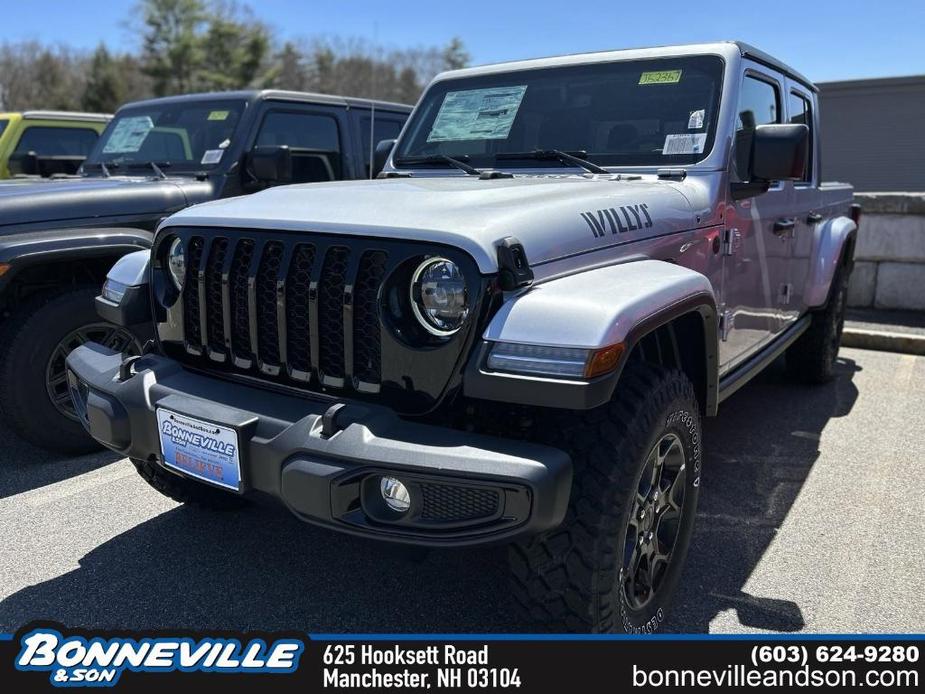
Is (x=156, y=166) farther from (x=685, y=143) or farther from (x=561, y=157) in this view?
(x=685, y=143)

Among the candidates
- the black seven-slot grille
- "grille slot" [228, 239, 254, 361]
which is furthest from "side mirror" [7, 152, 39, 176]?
"grille slot" [228, 239, 254, 361]

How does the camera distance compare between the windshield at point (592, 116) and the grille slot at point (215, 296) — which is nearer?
the grille slot at point (215, 296)

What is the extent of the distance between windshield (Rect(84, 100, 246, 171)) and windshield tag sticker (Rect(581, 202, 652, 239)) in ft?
10.2

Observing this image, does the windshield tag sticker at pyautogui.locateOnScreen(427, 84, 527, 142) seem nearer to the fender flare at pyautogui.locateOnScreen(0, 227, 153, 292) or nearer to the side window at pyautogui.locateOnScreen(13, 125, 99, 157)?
the fender flare at pyautogui.locateOnScreen(0, 227, 153, 292)

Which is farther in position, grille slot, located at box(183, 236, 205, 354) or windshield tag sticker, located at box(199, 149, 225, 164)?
windshield tag sticker, located at box(199, 149, 225, 164)

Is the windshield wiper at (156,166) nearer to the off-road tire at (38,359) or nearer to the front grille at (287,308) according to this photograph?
the off-road tire at (38,359)

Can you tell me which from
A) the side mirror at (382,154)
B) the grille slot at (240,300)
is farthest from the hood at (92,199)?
the grille slot at (240,300)

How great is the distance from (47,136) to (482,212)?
295 inches

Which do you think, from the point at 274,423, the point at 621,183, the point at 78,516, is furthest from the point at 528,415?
the point at 78,516

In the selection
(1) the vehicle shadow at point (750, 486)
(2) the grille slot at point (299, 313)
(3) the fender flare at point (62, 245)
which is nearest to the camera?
(2) the grille slot at point (299, 313)

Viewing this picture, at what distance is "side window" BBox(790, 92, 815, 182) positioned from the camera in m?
4.27

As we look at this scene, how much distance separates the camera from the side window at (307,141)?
513 cm

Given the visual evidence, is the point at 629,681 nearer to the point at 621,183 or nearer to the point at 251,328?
the point at 251,328

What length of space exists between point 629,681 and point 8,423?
10.7 feet
